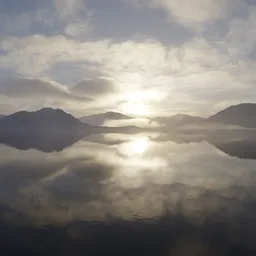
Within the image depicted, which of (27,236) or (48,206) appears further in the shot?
(48,206)

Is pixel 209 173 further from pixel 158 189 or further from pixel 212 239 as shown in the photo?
pixel 212 239

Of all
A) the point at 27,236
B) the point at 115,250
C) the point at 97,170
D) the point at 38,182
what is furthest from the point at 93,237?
the point at 97,170

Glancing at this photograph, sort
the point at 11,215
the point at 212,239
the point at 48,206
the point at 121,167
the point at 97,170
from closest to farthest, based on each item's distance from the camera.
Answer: the point at 212,239
the point at 11,215
the point at 48,206
the point at 97,170
the point at 121,167

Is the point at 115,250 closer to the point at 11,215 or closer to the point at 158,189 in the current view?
the point at 11,215

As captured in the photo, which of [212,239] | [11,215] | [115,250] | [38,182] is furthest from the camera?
[38,182]

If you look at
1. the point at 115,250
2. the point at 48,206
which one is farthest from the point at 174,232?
the point at 48,206

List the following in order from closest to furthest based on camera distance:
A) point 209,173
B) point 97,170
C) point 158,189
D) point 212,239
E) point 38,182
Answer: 1. point 212,239
2. point 158,189
3. point 38,182
4. point 209,173
5. point 97,170
